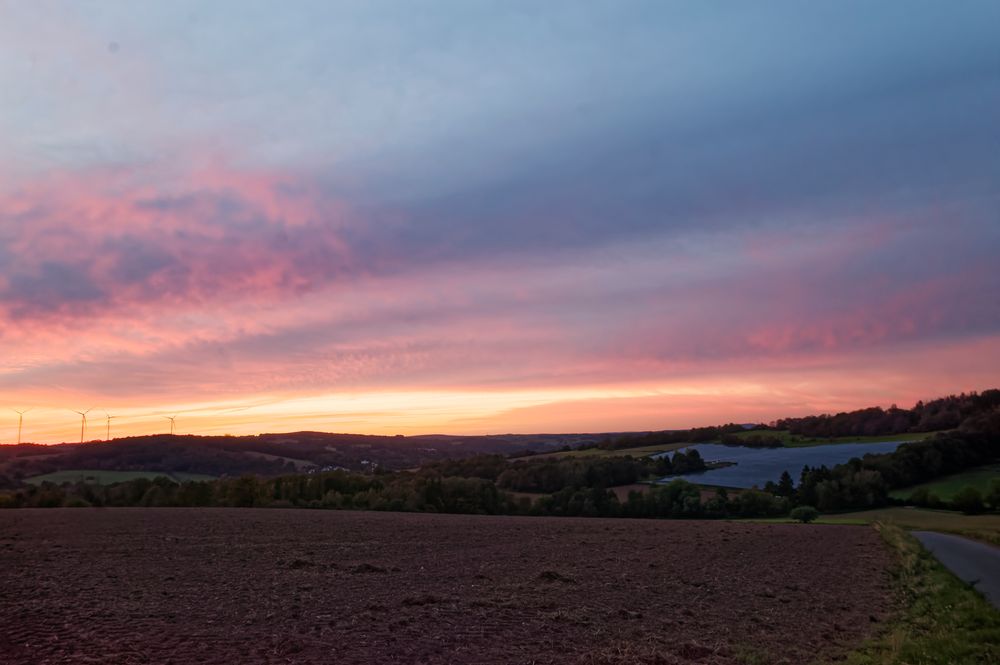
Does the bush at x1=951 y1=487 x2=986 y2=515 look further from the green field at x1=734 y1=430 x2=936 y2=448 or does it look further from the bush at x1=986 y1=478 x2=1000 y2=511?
the green field at x1=734 y1=430 x2=936 y2=448

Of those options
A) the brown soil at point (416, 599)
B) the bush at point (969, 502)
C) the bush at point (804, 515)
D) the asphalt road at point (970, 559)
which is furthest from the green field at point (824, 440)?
the brown soil at point (416, 599)

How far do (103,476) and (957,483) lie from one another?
110 meters

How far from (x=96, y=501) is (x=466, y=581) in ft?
230

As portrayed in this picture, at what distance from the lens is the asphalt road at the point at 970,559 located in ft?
83.7

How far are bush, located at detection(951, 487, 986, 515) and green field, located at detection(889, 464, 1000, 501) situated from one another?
4.07 m

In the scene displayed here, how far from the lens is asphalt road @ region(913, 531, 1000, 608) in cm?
2550

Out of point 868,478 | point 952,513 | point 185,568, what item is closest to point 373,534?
point 185,568

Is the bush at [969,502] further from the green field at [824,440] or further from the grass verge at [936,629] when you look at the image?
the grass verge at [936,629]

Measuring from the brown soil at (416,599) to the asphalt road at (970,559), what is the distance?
2.99 m

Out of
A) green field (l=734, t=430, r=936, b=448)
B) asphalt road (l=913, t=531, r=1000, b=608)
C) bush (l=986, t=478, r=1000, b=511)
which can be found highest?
green field (l=734, t=430, r=936, b=448)

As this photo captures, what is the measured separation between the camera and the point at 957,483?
90.6 metres

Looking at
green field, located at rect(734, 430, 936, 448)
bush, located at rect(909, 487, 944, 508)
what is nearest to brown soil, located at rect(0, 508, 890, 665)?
bush, located at rect(909, 487, 944, 508)

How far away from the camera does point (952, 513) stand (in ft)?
253

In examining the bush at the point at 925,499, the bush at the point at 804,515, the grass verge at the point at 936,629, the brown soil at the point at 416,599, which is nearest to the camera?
the grass verge at the point at 936,629
